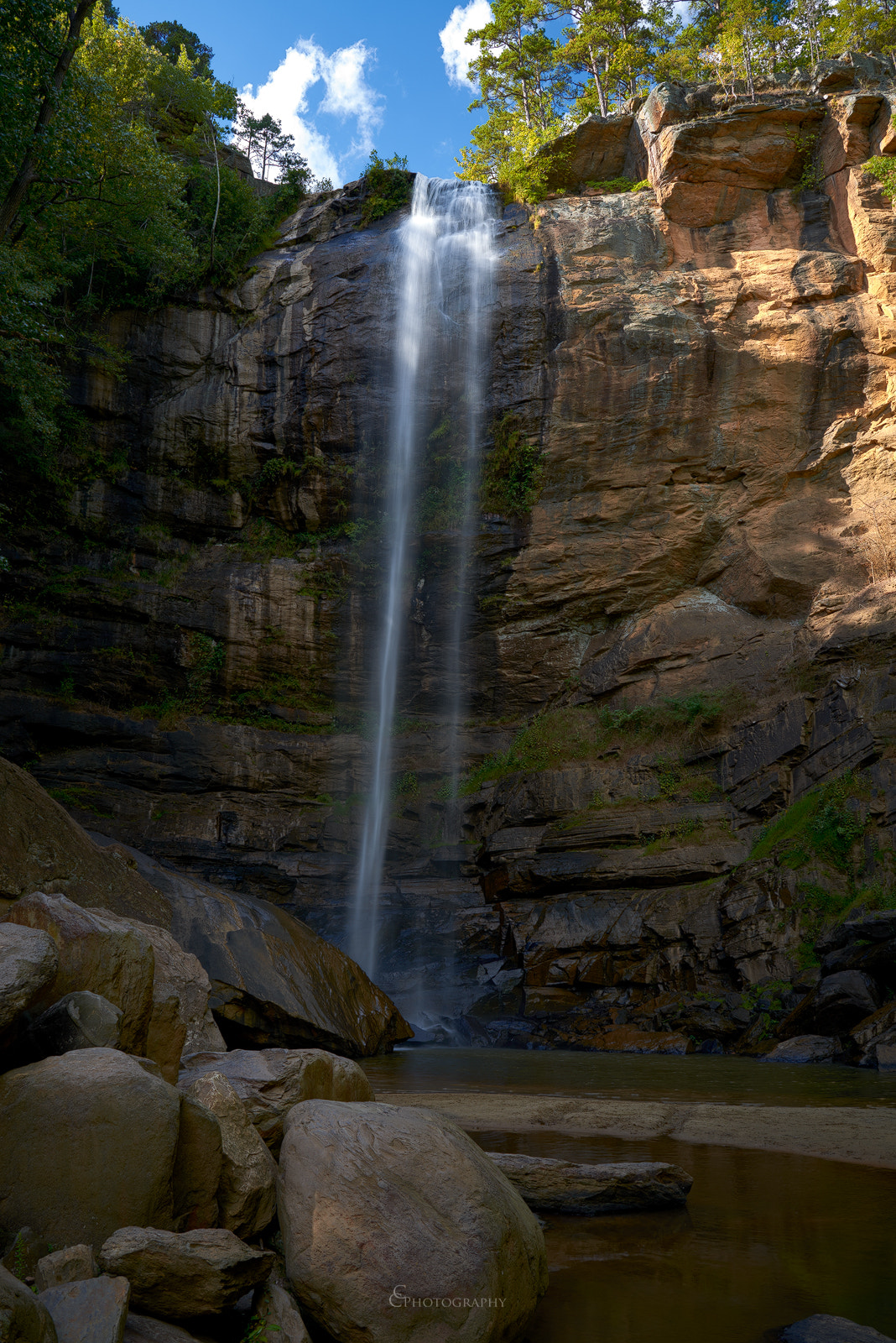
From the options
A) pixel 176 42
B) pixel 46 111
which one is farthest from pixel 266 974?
pixel 176 42

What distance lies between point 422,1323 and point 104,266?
26.5 metres

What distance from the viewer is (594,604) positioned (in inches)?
831

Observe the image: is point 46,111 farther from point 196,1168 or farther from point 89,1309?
point 89,1309

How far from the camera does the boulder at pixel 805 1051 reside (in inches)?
388

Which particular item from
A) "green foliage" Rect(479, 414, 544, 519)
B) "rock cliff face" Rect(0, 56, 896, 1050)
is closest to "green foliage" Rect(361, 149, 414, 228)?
"rock cliff face" Rect(0, 56, 896, 1050)

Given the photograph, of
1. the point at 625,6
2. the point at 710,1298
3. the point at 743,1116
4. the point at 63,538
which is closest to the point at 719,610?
the point at 743,1116

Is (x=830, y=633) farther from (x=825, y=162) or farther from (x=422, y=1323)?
(x=422, y=1323)

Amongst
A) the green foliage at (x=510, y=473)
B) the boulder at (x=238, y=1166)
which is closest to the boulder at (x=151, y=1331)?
the boulder at (x=238, y=1166)

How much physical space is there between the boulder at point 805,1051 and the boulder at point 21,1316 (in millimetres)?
9737

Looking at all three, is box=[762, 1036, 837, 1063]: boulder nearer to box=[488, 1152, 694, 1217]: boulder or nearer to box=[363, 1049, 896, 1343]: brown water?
box=[363, 1049, 896, 1343]: brown water

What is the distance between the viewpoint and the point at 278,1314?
268 centimetres

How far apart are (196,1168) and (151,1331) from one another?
733mm

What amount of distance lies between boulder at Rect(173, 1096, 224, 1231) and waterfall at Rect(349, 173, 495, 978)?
55.6 feet

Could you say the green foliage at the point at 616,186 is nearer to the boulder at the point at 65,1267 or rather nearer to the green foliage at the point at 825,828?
the green foliage at the point at 825,828
